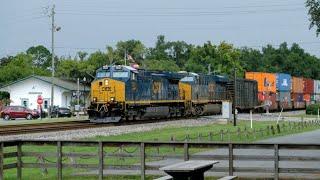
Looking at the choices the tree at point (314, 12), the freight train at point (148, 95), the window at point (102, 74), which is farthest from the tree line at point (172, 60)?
the tree at point (314, 12)

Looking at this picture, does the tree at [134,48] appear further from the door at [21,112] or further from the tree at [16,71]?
the door at [21,112]

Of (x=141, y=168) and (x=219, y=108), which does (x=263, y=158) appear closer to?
(x=141, y=168)

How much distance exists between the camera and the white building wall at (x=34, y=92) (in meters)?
95.8

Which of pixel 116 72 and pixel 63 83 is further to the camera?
pixel 63 83

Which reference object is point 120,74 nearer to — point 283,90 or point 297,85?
point 283,90

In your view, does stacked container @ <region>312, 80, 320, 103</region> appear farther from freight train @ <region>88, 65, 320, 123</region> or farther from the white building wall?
the white building wall

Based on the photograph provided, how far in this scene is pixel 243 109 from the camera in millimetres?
66812

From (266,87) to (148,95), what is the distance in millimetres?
31657

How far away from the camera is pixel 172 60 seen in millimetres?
156250

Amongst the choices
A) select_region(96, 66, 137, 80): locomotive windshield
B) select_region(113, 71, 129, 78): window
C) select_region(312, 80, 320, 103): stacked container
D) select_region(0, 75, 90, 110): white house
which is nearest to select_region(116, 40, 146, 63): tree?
select_region(0, 75, 90, 110): white house

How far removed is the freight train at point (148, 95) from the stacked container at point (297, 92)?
21.4 meters

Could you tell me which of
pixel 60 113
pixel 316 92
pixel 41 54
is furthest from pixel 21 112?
pixel 41 54

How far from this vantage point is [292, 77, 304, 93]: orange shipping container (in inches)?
3211

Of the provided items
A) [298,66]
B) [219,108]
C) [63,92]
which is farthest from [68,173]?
[298,66]
